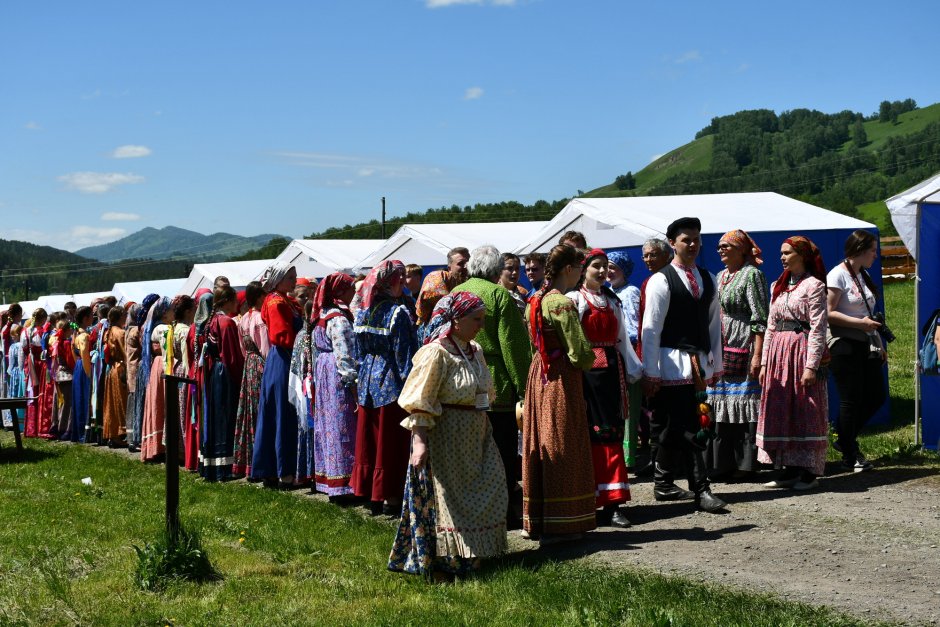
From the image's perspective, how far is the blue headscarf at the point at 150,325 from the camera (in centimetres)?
1163

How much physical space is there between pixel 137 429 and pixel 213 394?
3.31 m

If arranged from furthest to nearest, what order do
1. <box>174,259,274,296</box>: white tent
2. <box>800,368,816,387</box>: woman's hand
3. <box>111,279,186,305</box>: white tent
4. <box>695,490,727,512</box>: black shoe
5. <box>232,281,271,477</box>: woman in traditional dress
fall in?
<box>111,279,186,305</box>: white tent → <box>174,259,274,296</box>: white tent → <box>232,281,271,477</box>: woman in traditional dress → <box>800,368,816,387</box>: woman's hand → <box>695,490,727,512</box>: black shoe

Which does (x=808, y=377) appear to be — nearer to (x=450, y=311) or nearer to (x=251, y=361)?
(x=450, y=311)

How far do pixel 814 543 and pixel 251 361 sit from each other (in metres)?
5.34

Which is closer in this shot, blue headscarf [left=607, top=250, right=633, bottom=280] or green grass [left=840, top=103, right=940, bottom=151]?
blue headscarf [left=607, top=250, right=633, bottom=280]

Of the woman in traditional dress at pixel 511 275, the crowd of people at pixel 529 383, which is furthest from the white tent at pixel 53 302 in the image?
the woman in traditional dress at pixel 511 275

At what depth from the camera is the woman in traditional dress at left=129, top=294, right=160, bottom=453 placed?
1230 centimetres

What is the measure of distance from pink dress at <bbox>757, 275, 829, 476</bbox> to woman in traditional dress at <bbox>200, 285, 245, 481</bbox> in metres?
4.95

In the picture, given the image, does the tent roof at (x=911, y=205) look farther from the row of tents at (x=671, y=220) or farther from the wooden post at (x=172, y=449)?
the wooden post at (x=172, y=449)

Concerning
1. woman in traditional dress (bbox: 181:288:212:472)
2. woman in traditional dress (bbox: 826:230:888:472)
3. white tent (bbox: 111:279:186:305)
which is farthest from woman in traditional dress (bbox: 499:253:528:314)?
white tent (bbox: 111:279:186:305)

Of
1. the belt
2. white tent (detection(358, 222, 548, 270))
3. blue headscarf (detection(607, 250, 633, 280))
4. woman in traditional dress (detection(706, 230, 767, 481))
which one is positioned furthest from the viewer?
white tent (detection(358, 222, 548, 270))

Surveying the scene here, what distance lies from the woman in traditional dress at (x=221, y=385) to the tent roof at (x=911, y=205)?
610cm

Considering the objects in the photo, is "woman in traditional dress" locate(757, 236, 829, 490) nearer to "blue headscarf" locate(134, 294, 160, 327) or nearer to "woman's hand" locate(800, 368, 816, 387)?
"woman's hand" locate(800, 368, 816, 387)

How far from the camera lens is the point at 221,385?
9.76 m
